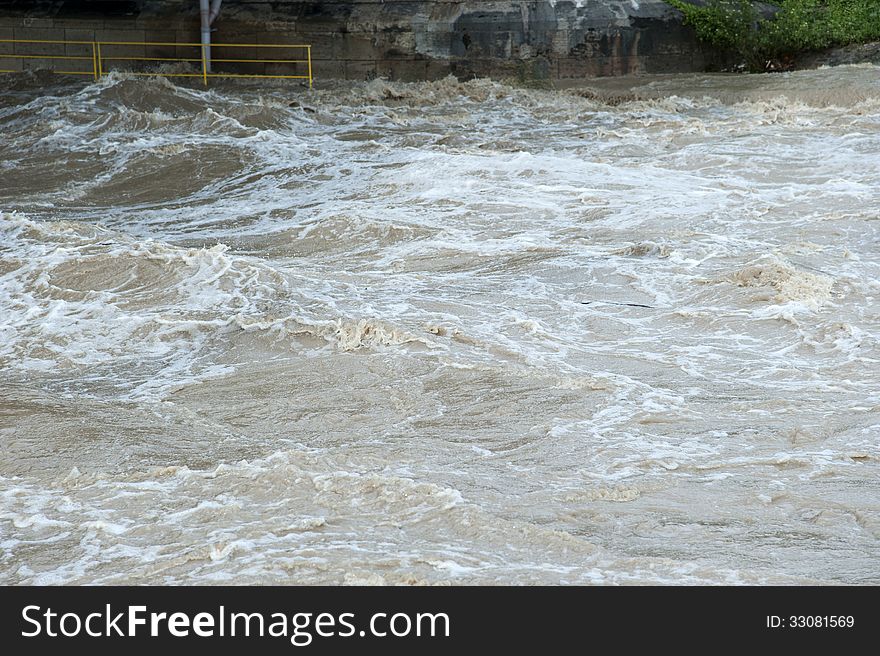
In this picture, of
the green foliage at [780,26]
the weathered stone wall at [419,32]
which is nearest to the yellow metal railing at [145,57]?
the weathered stone wall at [419,32]

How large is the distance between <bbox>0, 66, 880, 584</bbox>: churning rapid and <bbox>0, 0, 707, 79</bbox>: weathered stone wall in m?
6.76

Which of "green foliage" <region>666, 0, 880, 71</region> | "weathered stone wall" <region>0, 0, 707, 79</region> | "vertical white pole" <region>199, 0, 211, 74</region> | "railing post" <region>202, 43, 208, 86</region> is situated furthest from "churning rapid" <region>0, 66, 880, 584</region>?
"vertical white pole" <region>199, 0, 211, 74</region>

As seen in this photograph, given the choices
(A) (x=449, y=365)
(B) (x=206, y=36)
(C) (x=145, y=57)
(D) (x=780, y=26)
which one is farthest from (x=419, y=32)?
(A) (x=449, y=365)

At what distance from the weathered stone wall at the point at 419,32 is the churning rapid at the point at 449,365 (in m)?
6.76

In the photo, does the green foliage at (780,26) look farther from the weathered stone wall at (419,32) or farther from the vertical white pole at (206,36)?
the vertical white pole at (206,36)

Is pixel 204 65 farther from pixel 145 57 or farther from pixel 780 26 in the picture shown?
pixel 780 26

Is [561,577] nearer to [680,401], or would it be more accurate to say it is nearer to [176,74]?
[680,401]

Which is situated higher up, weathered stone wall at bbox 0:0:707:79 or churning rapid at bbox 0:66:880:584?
weathered stone wall at bbox 0:0:707:79

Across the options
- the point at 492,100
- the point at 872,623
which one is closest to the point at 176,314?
the point at 872,623

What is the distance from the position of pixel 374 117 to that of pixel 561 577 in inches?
619

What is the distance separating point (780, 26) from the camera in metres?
21.3

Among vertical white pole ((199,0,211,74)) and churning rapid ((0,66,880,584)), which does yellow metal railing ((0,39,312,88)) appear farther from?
churning rapid ((0,66,880,584))

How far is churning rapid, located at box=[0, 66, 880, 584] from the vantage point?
436 cm

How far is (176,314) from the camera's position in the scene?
8141mm
